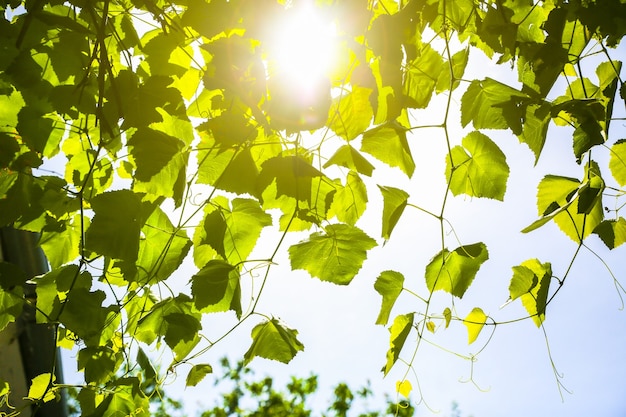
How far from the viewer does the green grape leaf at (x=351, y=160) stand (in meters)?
0.85

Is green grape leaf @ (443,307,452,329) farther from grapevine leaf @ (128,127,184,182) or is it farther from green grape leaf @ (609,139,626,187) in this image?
grapevine leaf @ (128,127,184,182)

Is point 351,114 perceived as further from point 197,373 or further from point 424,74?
point 197,373

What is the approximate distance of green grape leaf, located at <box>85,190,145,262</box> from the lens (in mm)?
863

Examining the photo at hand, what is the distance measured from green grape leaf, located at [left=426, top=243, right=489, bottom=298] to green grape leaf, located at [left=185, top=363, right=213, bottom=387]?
54 cm

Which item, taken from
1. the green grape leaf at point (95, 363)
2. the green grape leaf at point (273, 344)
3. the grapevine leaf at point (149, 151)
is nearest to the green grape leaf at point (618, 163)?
the green grape leaf at point (273, 344)

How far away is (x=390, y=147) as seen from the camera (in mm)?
941

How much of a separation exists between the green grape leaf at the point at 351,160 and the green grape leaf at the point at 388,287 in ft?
0.92

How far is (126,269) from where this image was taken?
36.2 inches

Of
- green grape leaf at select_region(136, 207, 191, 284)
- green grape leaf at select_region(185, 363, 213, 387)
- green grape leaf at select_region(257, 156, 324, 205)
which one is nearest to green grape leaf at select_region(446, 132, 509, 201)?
green grape leaf at select_region(257, 156, 324, 205)

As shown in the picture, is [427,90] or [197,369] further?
[197,369]

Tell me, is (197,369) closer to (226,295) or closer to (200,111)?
(226,295)

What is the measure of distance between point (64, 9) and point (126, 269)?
1.89ft

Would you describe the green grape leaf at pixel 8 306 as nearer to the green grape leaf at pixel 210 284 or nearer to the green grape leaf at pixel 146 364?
the green grape leaf at pixel 146 364

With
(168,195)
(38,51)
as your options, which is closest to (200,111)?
(168,195)
